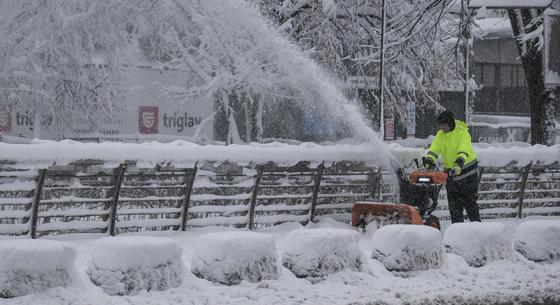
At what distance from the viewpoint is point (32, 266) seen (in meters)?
8.86

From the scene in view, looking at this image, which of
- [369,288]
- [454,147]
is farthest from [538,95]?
[369,288]

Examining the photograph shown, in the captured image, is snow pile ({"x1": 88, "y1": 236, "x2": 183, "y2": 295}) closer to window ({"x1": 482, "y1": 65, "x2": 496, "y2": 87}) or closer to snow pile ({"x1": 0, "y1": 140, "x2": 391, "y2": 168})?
snow pile ({"x1": 0, "y1": 140, "x2": 391, "y2": 168})

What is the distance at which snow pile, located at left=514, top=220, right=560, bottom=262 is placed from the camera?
12.7 metres

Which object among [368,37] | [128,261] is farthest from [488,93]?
[128,261]

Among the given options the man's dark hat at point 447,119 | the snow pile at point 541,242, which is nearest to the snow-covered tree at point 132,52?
the man's dark hat at point 447,119

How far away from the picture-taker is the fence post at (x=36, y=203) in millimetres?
13227

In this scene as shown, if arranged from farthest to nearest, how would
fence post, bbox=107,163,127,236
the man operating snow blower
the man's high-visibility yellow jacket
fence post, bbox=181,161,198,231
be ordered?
fence post, bbox=181,161,198,231, the man's high-visibility yellow jacket, the man operating snow blower, fence post, bbox=107,163,127,236

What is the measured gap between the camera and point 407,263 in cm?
1134

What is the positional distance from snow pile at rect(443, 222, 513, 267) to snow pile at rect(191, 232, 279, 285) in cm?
272

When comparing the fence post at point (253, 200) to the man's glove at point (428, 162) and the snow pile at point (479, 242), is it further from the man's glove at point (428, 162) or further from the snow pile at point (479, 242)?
the snow pile at point (479, 242)

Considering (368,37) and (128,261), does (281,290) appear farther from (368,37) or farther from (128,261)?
(368,37)

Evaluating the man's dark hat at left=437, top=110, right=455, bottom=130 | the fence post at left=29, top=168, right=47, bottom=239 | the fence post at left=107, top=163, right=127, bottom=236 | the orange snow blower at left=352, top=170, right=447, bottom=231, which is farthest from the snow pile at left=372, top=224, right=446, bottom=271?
the fence post at left=29, top=168, right=47, bottom=239

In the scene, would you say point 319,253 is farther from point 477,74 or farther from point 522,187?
point 477,74

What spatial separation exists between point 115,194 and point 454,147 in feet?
14.1
